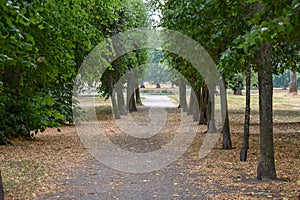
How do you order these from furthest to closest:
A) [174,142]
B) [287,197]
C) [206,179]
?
1. [174,142]
2. [206,179]
3. [287,197]

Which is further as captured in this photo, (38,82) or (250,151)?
(250,151)

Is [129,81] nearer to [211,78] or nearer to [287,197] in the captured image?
[211,78]

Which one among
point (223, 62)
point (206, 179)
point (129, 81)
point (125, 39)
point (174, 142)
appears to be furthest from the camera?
point (129, 81)

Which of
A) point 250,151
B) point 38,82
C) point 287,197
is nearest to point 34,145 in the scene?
point 38,82

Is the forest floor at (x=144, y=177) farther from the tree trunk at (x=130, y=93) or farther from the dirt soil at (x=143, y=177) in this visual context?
the tree trunk at (x=130, y=93)

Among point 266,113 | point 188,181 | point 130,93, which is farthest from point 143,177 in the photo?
point 130,93

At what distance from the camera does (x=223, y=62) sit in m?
6.32

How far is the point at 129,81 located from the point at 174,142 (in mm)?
20984

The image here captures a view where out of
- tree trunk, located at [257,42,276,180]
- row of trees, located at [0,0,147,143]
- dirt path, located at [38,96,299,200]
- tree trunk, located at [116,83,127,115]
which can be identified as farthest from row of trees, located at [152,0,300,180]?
tree trunk, located at [116,83,127,115]

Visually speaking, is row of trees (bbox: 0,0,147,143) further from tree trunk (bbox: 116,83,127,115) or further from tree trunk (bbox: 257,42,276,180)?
tree trunk (bbox: 116,83,127,115)

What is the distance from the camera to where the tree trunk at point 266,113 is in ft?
28.6

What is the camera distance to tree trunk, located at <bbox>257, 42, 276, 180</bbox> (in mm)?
8727

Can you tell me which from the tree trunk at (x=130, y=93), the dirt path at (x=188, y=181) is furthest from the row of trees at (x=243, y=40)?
the tree trunk at (x=130, y=93)

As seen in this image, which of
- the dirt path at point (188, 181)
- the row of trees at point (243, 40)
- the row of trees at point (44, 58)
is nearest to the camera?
the row of trees at point (243, 40)
